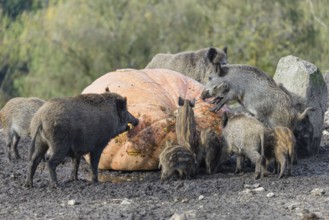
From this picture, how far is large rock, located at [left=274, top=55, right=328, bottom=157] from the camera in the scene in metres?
12.4

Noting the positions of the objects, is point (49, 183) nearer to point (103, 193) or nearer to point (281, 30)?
point (103, 193)

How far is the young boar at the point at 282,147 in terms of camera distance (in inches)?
424

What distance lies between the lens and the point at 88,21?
36.7 meters

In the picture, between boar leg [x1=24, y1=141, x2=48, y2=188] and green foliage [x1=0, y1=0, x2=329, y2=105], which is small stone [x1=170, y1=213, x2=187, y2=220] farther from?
green foliage [x1=0, y1=0, x2=329, y2=105]

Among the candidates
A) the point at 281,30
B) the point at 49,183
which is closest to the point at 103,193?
the point at 49,183

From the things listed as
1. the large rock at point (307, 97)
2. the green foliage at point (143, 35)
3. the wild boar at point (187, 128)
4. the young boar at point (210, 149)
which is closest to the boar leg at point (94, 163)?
the wild boar at point (187, 128)

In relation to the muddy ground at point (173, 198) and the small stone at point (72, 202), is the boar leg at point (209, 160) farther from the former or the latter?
the small stone at point (72, 202)

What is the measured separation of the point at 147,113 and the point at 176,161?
1434 millimetres

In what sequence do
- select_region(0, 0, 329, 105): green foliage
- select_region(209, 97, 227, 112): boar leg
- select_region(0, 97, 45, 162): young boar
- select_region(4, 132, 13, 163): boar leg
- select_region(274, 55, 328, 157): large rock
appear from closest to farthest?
1. select_region(209, 97, 227, 112): boar leg
2. select_region(274, 55, 328, 157): large rock
3. select_region(4, 132, 13, 163): boar leg
4. select_region(0, 97, 45, 162): young boar
5. select_region(0, 0, 329, 105): green foliage

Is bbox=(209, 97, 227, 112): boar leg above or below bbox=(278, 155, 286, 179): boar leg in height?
above

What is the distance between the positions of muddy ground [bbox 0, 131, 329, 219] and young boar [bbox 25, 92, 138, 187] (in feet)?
1.17

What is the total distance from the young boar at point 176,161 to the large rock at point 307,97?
237cm

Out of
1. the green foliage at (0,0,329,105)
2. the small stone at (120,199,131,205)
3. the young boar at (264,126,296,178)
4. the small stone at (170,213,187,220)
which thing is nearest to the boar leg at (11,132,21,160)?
the small stone at (120,199,131,205)

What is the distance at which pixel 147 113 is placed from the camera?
38.9 feet
